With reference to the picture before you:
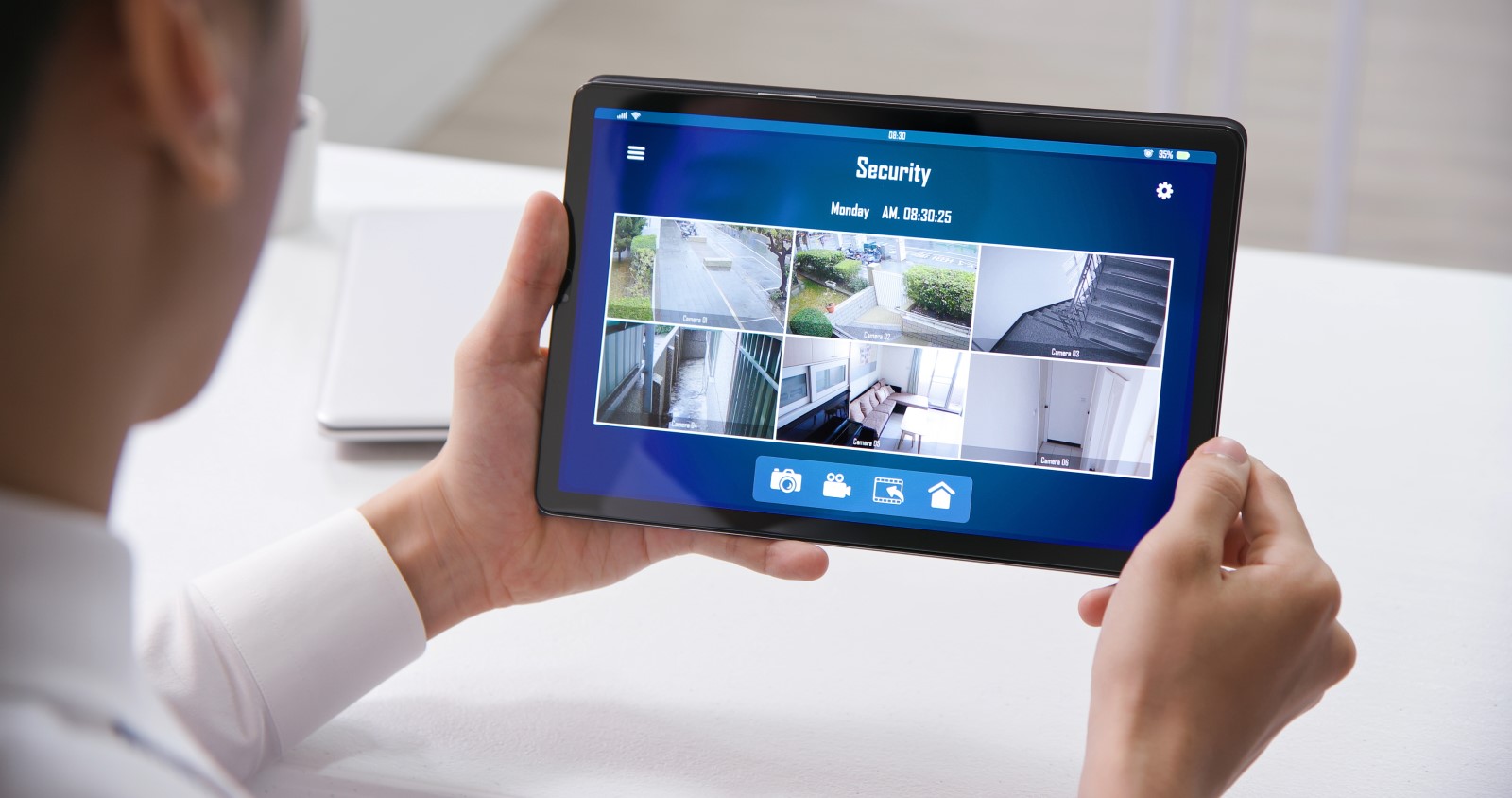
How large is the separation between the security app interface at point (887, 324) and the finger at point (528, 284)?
0.02m

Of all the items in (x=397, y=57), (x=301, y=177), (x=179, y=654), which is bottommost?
(x=179, y=654)

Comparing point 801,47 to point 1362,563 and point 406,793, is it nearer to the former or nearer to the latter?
point 1362,563

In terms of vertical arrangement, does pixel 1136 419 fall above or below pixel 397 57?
below

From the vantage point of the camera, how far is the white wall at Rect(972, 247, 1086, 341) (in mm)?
688

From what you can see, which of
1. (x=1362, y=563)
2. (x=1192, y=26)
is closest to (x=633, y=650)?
(x=1362, y=563)

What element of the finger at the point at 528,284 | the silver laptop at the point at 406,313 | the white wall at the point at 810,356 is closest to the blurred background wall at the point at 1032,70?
the silver laptop at the point at 406,313

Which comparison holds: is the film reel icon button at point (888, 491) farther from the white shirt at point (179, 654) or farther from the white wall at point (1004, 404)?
the white shirt at point (179, 654)

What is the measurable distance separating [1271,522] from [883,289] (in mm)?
253

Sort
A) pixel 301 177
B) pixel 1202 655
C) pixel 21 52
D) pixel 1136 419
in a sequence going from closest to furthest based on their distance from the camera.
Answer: pixel 21 52
pixel 1202 655
pixel 1136 419
pixel 301 177

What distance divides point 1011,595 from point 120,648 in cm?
55

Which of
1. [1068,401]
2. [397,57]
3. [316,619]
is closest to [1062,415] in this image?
[1068,401]

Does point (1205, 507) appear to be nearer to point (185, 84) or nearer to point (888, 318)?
point (888, 318)

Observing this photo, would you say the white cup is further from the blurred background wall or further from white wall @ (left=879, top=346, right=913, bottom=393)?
the blurred background wall

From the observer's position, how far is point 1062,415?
68 cm
